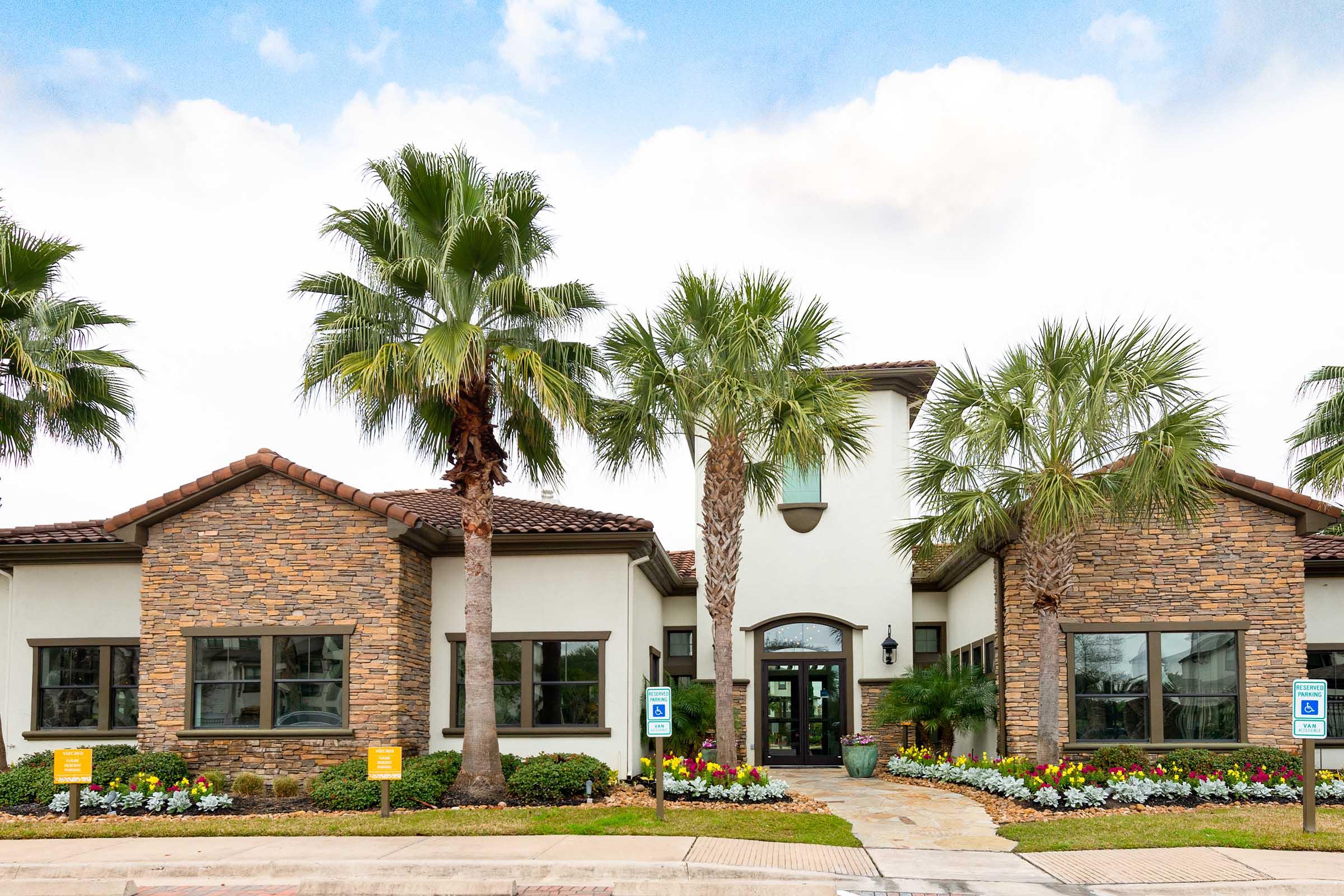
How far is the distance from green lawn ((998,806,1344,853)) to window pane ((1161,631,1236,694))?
8.89 ft

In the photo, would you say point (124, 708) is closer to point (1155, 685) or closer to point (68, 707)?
point (68, 707)

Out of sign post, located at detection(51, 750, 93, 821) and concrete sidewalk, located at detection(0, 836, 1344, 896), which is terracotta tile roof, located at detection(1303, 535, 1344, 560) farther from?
sign post, located at detection(51, 750, 93, 821)

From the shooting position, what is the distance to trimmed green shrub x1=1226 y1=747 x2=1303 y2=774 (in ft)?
50.4

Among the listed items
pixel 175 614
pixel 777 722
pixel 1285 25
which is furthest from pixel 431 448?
pixel 1285 25

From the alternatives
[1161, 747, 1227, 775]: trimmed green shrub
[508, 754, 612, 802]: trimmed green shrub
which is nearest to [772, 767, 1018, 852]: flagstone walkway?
[1161, 747, 1227, 775]: trimmed green shrub

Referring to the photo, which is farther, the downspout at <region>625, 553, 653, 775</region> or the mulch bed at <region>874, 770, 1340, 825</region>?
the downspout at <region>625, 553, 653, 775</region>

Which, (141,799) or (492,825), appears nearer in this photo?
(492,825)

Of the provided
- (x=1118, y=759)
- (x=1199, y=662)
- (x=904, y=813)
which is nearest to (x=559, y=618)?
(x=904, y=813)

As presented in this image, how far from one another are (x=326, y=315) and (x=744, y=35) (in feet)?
23.9

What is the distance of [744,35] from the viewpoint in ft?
51.9

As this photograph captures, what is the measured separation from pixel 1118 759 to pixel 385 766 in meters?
10.3

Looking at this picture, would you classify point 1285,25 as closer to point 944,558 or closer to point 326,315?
point 944,558

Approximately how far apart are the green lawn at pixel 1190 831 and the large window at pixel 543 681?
6708 millimetres

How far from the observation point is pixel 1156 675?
16.5m
